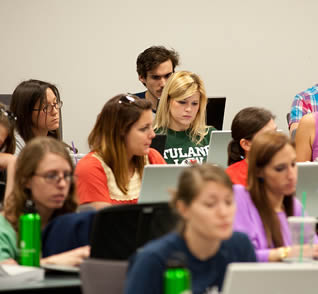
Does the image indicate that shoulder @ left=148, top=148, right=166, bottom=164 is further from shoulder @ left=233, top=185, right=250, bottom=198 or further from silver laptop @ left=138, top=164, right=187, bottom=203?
shoulder @ left=233, top=185, right=250, bottom=198

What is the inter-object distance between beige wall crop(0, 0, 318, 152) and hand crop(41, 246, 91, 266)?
418 cm

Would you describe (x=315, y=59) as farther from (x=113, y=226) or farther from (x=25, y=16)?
(x=113, y=226)

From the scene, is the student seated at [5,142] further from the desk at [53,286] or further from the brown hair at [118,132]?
the desk at [53,286]

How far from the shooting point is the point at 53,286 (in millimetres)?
2393

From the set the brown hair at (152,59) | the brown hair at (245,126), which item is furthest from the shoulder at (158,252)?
the brown hair at (152,59)

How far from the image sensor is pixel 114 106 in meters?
3.65

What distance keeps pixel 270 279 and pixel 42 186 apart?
1054mm

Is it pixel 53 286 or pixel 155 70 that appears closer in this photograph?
pixel 53 286

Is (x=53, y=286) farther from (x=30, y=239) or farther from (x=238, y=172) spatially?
(x=238, y=172)

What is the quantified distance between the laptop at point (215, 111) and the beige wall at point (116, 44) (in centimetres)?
154

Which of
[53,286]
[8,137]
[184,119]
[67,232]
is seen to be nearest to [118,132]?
[8,137]

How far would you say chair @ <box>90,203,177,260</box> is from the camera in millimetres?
2434

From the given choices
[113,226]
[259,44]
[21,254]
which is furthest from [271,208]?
[259,44]

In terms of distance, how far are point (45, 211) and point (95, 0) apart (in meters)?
4.33
